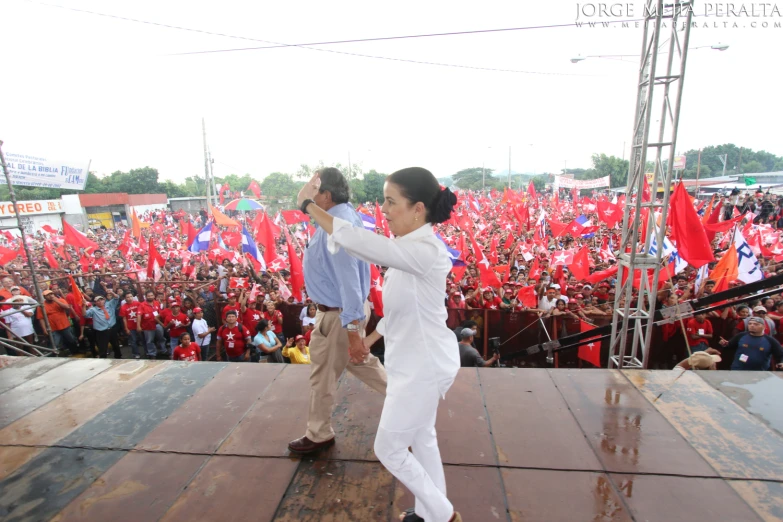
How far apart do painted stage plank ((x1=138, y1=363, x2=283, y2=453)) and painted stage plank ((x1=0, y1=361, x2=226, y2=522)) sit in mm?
105

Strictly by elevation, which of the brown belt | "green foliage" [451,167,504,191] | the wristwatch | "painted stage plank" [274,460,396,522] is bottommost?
"painted stage plank" [274,460,396,522]

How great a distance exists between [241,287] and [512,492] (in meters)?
7.56

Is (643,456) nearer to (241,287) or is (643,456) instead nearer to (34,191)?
(241,287)

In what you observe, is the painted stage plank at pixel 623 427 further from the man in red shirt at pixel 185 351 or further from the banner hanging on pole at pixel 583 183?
the banner hanging on pole at pixel 583 183

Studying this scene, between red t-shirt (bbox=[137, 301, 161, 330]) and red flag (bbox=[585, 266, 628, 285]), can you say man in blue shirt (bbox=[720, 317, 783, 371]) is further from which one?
red t-shirt (bbox=[137, 301, 161, 330])

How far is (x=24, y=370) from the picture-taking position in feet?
13.4

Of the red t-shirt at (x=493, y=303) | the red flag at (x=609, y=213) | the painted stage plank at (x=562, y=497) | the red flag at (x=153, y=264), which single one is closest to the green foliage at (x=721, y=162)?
the red flag at (x=609, y=213)

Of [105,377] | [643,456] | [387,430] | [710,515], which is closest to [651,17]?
[643,456]

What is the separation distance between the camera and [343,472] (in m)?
2.40

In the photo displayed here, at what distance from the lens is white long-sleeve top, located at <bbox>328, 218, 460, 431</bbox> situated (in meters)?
1.64

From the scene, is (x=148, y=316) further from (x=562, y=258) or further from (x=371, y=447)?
(x=562, y=258)

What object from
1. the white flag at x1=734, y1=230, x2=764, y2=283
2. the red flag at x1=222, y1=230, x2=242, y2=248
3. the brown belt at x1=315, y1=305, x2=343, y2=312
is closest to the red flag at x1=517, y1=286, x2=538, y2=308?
the white flag at x1=734, y1=230, x2=764, y2=283

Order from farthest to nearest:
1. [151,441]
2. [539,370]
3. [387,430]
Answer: [539,370] → [151,441] → [387,430]

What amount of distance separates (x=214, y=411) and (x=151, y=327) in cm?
542
